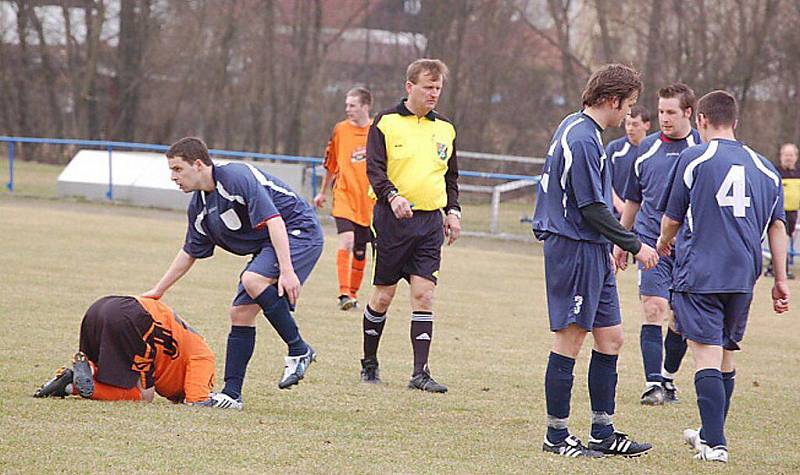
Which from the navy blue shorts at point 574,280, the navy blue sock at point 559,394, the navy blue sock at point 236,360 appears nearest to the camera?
the navy blue shorts at point 574,280

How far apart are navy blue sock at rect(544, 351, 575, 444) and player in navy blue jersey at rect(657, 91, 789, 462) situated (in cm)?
64

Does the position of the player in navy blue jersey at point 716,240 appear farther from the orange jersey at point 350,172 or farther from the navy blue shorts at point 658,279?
the orange jersey at point 350,172

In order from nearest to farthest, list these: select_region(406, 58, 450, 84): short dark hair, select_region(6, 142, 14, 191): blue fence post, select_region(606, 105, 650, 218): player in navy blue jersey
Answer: select_region(406, 58, 450, 84): short dark hair, select_region(606, 105, 650, 218): player in navy blue jersey, select_region(6, 142, 14, 191): blue fence post

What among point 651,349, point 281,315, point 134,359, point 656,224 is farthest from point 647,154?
point 134,359

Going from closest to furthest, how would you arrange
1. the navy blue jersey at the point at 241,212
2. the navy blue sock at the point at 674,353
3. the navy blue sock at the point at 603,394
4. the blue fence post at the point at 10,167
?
the navy blue sock at the point at 603,394 < the navy blue jersey at the point at 241,212 < the navy blue sock at the point at 674,353 < the blue fence post at the point at 10,167

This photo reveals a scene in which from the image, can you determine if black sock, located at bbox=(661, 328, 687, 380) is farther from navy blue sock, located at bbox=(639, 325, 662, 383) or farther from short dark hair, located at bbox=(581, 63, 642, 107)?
short dark hair, located at bbox=(581, 63, 642, 107)

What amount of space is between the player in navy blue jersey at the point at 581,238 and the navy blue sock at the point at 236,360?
174cm

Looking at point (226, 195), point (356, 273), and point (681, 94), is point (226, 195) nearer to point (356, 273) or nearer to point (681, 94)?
point (681, 94)

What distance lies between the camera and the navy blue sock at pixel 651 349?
751cm

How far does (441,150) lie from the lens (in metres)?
7.55

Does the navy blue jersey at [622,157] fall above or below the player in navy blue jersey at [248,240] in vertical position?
above

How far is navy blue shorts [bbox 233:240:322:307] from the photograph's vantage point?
6.32 meters

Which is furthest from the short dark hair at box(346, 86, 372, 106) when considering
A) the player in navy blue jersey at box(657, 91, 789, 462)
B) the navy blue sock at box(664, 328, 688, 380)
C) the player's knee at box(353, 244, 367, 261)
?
the player in navy blue jersey at box(657, 91, 789, 462)

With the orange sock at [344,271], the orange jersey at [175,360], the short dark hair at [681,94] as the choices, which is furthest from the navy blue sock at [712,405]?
the orange sock at [344,271]
